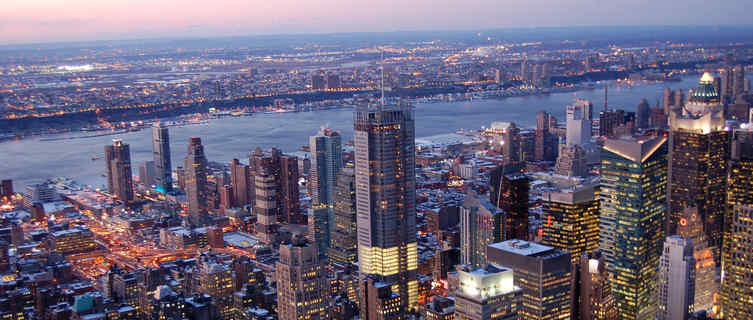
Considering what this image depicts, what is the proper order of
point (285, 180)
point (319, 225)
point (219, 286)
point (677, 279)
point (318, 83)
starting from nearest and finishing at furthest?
point (677, 279) → point (219, 286) → point (319, 225) → point (285, 180) → point (318, 83)

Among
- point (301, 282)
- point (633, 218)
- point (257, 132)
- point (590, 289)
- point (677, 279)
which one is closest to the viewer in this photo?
point (301, 282)

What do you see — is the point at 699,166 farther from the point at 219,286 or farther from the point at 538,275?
the point at 219,286

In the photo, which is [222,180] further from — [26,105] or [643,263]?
[26,105]

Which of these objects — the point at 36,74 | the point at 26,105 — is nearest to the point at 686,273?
the point at 26,105

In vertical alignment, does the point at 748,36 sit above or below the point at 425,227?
above

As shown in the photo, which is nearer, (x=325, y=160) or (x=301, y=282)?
(x=301, y=282)

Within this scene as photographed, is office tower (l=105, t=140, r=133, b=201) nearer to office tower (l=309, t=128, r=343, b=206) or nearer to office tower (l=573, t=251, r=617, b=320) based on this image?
office tower (l=309, t=128, r=343, b=206)

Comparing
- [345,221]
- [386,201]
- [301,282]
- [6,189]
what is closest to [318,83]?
[6,189]
